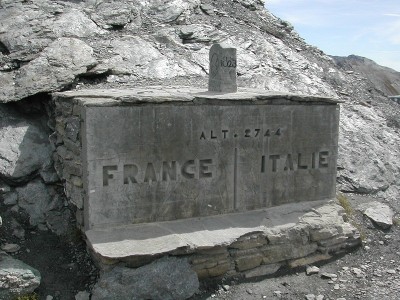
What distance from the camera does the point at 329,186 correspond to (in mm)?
7484

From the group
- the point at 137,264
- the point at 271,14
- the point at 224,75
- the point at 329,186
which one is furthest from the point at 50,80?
the point at 271,14

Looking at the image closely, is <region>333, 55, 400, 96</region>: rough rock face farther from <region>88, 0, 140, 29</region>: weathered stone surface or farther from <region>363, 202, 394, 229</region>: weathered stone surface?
<region>363, 202, 394, 229</region>: weathered stone surface

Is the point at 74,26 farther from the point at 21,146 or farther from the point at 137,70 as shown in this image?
the point at 21,146

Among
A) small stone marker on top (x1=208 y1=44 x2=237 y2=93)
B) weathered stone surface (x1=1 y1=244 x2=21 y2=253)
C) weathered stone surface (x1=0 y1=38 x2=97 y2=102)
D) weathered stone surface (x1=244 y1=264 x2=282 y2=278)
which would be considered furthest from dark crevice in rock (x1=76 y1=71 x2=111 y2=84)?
weathered stone surface (x1=244 y1=264 x2=282 y2=278)

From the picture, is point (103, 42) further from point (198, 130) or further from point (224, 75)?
point (198, 130)

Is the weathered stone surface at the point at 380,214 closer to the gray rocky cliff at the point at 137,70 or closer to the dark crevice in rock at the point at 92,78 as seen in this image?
the gray rocky cliff at the point at 137,70

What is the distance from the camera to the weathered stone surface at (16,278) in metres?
5.25

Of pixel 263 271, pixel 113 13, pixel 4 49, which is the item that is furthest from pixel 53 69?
pixel 263 271

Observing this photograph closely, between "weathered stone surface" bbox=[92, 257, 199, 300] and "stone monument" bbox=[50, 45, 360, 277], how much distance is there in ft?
0.50

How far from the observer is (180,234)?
19.5ft

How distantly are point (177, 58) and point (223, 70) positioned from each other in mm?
3507

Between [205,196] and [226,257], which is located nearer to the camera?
[226,257]

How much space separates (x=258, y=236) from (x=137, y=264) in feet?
5.56

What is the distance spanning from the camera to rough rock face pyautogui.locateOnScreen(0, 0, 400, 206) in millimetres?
8977
